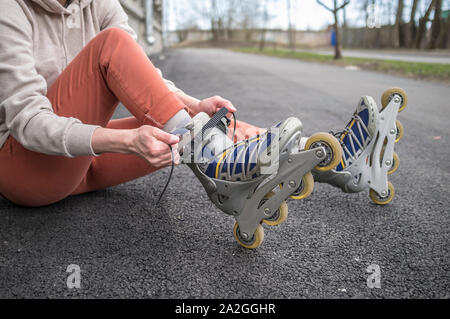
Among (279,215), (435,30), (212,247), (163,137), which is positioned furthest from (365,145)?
(435,30)

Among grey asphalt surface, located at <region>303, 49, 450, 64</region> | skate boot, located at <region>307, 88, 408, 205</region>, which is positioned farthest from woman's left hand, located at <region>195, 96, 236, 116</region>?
grey asphalt surface, located at <region>303, 49, 450, 64</region>

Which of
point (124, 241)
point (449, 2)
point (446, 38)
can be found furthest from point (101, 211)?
point (449, 2)

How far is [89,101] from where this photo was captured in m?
1.30

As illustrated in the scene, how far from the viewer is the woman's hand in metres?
1.01

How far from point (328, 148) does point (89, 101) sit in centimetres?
84

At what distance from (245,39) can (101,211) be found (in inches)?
1888

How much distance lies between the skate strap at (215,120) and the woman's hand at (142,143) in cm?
13

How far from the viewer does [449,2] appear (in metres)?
22.2

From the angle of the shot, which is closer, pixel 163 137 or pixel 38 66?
pixel 163 137

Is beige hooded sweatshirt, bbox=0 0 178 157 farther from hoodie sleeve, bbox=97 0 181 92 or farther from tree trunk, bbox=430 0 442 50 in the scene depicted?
tree trunk, bbox=430 0 442 50

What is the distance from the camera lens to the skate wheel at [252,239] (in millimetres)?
1245

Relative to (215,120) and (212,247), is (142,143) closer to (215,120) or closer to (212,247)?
(215,120)

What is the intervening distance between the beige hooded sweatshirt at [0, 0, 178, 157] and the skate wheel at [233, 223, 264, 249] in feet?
1.82

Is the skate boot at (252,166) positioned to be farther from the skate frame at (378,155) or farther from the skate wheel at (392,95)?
the skate wheel at (392,95)
